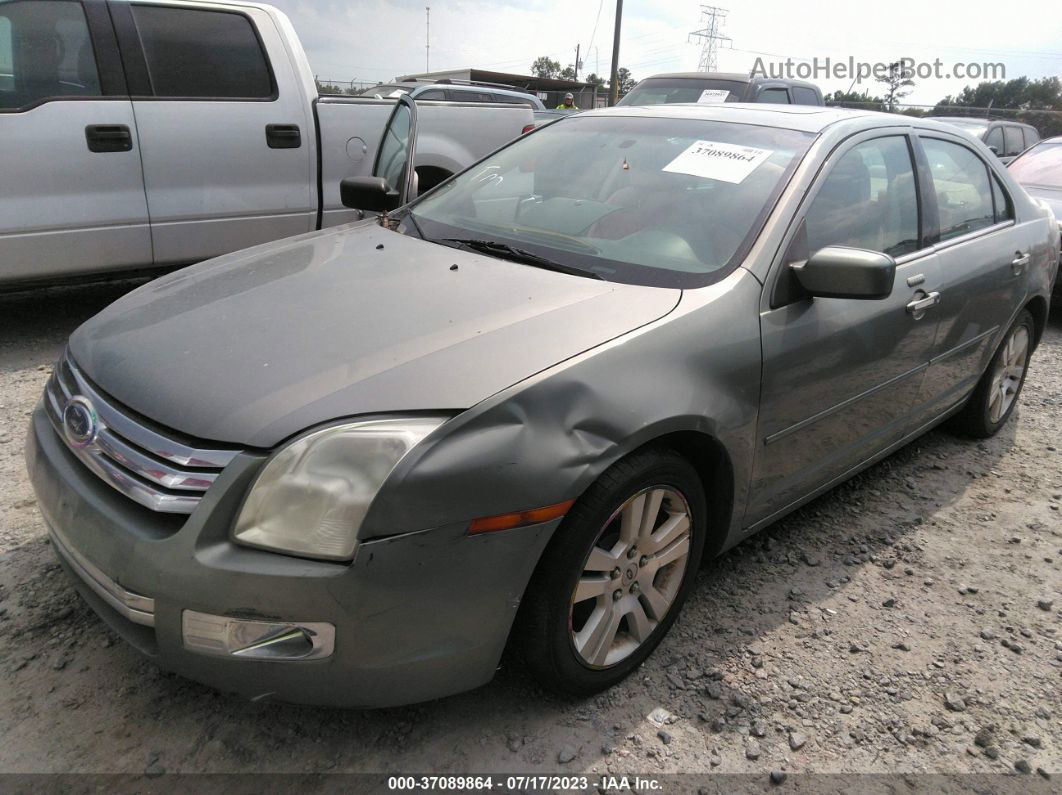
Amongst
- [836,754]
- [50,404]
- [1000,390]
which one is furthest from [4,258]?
[1000,390]

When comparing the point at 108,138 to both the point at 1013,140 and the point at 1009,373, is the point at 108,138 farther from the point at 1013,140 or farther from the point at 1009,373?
the point at 1013,140

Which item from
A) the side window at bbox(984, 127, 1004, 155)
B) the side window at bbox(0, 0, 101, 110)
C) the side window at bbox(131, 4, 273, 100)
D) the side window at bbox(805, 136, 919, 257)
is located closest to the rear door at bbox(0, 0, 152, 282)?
the side window at bbox(0, 0, 101, 110)

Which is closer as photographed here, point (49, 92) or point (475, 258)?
point (475, 258)

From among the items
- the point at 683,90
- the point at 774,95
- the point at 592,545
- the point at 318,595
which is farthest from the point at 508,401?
the point at 774,95

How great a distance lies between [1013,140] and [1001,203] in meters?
12.0

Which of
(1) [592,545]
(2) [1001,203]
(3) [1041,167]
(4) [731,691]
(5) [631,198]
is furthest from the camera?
(3) [1041,167]

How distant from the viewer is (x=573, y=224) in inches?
108

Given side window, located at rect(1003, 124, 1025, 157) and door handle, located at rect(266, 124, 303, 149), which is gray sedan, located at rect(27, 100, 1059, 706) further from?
side window, located at rect(1003, 124, 1025, 157)

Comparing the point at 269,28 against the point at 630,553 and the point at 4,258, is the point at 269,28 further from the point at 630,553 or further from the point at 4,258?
the point at 630,553

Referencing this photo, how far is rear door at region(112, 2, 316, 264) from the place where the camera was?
477 centimetres

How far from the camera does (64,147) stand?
4457 millimetres

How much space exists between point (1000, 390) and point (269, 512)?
3778 mm

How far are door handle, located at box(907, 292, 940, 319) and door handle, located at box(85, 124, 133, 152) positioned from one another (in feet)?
13.9

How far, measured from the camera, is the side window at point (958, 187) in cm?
331
